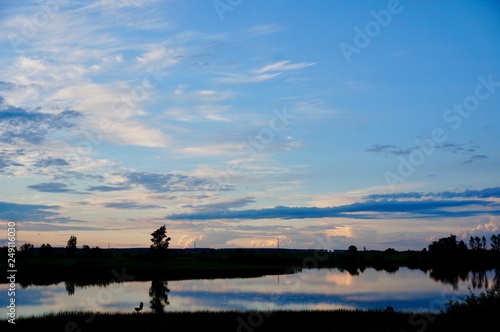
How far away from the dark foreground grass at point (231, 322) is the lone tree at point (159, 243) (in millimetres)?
60244

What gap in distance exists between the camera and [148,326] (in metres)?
29.7

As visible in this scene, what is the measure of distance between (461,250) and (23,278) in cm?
14549

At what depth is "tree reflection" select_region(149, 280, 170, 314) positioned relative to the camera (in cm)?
4188

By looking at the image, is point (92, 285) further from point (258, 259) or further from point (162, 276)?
point (258, 259)

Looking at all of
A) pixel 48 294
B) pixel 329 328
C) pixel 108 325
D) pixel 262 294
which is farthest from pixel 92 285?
pixel 329 328

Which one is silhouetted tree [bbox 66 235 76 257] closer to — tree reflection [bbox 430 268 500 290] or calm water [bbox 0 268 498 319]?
calm water [bbox 0 268 498 319]

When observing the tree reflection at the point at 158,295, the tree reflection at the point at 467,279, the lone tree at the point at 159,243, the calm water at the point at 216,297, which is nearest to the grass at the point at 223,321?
the tree reflection at the point at 158,295

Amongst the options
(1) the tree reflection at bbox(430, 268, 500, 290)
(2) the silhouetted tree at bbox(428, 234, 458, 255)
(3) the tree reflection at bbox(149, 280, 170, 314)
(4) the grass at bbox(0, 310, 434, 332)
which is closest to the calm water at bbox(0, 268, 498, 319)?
(3) the tree reflection at bbox(149, 280, 170, 314)

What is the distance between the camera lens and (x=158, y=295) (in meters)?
50.9

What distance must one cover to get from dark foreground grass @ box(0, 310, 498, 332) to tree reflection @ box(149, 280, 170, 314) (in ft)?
17.2

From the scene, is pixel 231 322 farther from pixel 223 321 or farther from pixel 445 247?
pixel 445 247

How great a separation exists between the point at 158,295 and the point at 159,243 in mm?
46033

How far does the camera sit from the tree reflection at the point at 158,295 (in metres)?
41.9

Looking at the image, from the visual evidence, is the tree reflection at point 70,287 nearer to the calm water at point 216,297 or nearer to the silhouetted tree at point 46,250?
the calm water at point 216,297
